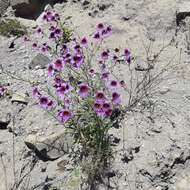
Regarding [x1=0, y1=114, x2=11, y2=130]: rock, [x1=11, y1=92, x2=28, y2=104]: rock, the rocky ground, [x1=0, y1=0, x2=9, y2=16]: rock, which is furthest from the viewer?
[x1=0, y1=0, x2=9, y2=16]: rock

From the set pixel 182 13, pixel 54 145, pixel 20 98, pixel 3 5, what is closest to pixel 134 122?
pixel 54 145

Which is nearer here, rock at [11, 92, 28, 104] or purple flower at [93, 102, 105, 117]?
purple flower at [93, 102, 105, 117]

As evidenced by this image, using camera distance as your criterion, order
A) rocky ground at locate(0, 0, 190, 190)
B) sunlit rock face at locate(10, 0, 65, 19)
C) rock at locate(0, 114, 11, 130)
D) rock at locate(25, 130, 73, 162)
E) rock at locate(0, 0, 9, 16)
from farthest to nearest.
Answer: rock at locate(0, 0, 9, 16)
sunlit rock face at locate(10, 0, 65, 19)
rock at locate(0, 114, 11, 130)
rock at locate(25, 130, 73, 162)
rocky ground at locate(0, 0, 190, 190)

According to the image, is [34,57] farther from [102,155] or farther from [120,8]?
[102,155]

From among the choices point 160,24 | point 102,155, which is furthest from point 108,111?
point 160,24

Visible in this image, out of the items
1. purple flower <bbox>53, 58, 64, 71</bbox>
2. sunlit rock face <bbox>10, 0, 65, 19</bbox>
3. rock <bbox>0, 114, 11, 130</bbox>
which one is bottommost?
rock <bbox>0, 114, 11, 130</bbox>

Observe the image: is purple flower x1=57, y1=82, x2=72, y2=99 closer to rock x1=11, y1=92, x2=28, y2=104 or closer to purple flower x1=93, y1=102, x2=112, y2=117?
purple flower x1=93, y1=102, x2=112, y2=117

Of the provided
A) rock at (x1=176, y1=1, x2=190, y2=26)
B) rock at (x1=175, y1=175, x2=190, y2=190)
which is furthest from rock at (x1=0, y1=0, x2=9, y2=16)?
rock at (x1=175, y1=175, x2=190, y2=190)

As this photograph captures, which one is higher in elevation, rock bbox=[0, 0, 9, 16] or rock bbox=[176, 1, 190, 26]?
rock bbox=[176, 1, 190, 26]
